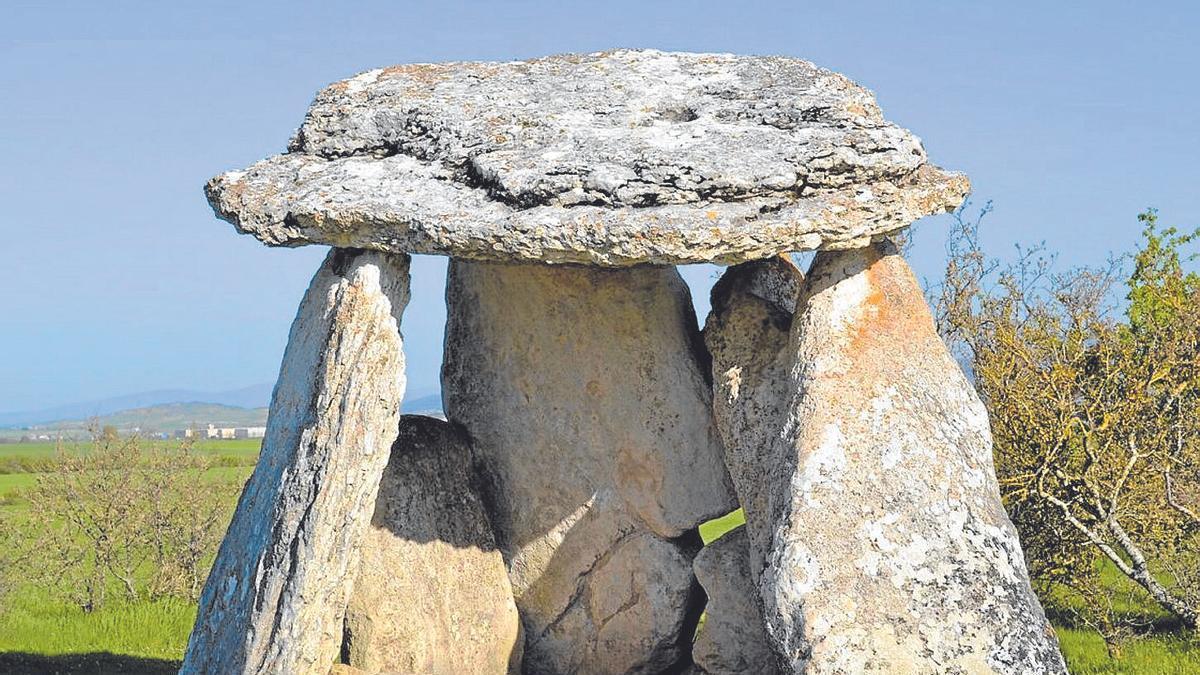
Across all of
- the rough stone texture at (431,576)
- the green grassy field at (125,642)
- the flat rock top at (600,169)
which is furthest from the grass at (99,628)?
the flat rock top at (600,169)

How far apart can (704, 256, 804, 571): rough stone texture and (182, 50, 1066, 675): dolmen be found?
0.02 metres

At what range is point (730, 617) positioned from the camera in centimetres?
767

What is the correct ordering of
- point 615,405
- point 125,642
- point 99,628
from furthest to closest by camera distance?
point 99,628
point 125,642
point 615,405

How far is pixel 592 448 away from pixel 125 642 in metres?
6.41

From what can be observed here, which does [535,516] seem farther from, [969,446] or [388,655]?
[969,446]

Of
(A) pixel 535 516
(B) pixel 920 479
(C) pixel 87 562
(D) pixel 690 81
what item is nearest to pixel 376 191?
(D) pixel 690 81

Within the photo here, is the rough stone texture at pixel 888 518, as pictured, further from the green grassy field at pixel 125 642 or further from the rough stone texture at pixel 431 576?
the green grassy field at pixel 125 642

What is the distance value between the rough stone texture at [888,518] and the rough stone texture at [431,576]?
2422mm

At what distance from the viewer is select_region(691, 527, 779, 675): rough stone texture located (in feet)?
25.0

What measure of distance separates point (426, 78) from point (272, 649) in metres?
3.49

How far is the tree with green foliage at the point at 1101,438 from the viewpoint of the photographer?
34.7 feet

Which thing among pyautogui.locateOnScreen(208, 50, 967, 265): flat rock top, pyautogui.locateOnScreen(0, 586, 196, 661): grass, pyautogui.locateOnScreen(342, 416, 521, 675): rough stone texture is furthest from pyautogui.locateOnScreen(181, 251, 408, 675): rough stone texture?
pyautogui.locateOnScreen(0, 586, 196, 661): grass

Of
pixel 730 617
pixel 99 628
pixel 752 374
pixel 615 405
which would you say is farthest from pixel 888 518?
pixel 99 628

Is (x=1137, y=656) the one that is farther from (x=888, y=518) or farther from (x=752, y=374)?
(x=888, y=518)
